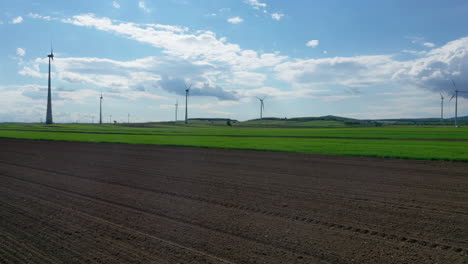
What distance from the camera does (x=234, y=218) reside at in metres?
9.58

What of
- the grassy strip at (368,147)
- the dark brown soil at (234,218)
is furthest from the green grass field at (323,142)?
the dark brown soil at (234,218)

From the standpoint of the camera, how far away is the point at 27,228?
8.82 meters

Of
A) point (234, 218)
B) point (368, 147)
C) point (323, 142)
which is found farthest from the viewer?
point (323, 142)

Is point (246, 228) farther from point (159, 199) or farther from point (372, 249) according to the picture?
point (159, 199)

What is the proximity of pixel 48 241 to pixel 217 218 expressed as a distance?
4.09 meters

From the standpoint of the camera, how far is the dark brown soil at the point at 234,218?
715 centimetres

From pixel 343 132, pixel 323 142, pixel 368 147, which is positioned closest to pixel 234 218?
pixel 368 147

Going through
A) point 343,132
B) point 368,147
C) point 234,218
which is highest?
point 343,132

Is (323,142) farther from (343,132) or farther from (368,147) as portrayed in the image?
(343,132)

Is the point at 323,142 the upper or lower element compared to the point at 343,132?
lower

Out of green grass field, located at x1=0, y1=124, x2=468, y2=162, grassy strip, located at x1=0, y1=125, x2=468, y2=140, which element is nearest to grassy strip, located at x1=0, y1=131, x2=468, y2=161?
green grass field, located at x1=0, y1=124, x2=468, y2=162

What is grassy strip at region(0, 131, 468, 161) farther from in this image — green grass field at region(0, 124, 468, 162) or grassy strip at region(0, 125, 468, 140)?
grassy strip at region(0, 125, 468, 140)

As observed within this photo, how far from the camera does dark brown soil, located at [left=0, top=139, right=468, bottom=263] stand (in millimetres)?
7152

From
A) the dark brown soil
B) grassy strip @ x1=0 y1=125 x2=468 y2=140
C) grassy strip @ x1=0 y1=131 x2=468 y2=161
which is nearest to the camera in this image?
the dark brown soil
